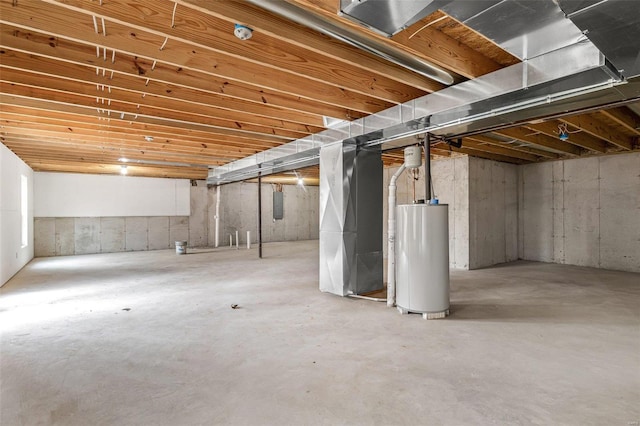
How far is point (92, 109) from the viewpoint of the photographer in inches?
141

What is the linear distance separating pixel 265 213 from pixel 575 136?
29.4 feet

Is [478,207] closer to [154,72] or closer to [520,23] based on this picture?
[520,23]

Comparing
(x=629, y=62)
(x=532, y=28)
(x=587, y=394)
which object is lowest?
(x=587, y=394)

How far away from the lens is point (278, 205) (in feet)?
39.3

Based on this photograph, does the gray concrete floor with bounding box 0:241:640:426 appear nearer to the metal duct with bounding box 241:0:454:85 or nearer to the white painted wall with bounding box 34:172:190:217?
the metal duct with bounding box 241:0:454:85

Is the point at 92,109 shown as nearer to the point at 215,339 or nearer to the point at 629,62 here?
the point at 215,339

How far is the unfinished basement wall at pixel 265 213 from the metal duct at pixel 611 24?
10.1 m

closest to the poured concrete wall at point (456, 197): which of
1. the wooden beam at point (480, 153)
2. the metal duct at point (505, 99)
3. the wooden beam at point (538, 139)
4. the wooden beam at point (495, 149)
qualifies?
the wooden beam at point (480, 153)

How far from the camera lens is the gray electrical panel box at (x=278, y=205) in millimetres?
11938

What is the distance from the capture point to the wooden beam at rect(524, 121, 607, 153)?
433 centimetres

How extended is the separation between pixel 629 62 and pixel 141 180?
1035cm

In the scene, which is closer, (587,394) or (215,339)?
(587,394)

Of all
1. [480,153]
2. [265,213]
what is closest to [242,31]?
[480,153]

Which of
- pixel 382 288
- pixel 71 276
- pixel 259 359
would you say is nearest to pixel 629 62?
pixel 259 359
